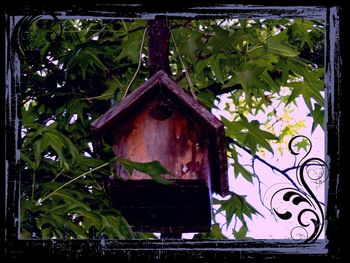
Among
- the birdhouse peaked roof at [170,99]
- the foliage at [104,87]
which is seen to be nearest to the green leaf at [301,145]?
the foliage at [104,87]

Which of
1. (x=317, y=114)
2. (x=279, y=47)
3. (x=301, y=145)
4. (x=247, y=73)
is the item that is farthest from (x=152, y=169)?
(x=301, y=145)

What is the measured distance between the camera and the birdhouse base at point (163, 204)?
2201 millimetres

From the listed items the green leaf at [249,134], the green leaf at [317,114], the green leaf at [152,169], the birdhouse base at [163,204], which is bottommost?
the birdhouse base at [163,204]

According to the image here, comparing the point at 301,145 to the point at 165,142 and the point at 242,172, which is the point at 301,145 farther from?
the point at 165,142

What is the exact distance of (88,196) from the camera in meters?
2.26

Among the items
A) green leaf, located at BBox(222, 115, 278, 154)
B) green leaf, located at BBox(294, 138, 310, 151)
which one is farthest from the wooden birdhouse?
green leaf, located at BBox(294, 138, 310, 151)

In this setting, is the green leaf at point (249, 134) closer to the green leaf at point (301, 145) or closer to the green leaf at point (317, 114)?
the green leaf at point (317, 114)

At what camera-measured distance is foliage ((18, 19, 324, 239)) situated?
85.9 inches

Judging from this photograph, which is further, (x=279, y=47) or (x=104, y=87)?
(x=104, y=87)

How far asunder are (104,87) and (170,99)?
0.48 metres

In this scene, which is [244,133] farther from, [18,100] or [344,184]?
[18,100]

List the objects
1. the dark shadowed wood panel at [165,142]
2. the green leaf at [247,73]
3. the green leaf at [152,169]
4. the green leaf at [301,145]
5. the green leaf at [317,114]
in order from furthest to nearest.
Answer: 1. the green leaf at [301,145]
2. the green leaf at [317,114]
3. the green leaf at [247,73]
4. the dark shadowed wood panel at [165,142]
5. the green leaf at [152,169]

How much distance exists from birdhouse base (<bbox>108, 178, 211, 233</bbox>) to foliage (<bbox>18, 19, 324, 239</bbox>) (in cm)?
7

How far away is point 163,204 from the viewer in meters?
2.25
